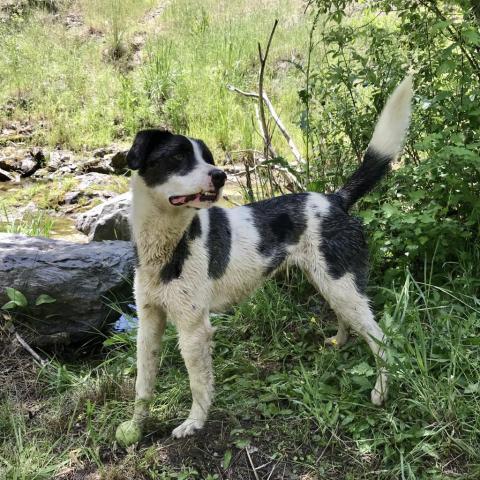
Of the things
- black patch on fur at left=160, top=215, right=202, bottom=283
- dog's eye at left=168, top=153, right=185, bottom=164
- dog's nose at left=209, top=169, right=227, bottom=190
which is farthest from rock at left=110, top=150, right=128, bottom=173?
dog's nose at left=209, top=169, right=227, bottom=190

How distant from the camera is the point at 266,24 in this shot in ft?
35.7

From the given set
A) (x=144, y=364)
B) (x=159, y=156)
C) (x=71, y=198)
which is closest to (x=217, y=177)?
(x=159, y=156)

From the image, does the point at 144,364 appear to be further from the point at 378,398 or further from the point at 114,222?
the point at 114,222

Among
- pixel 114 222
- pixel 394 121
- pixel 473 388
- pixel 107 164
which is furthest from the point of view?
pixel 107 164

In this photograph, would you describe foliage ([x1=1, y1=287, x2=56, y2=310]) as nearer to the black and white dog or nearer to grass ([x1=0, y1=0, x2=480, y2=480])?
grass ([x1=0, y1=0, x2=480, y2=480])

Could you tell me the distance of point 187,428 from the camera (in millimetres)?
2953

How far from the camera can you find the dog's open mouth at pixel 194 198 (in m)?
2.60

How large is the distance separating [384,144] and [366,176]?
8.0 inches

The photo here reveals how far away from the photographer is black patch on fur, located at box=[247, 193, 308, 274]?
3.21 meters

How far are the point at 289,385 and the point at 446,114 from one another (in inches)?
71.7

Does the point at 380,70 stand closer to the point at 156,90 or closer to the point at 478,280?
the point at 478,280

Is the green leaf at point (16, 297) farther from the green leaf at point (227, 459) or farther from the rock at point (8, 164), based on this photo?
the rock at point (8, 164)

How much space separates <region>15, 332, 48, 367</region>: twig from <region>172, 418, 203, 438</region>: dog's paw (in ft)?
3.34

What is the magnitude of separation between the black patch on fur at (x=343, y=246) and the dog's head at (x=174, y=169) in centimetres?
87
